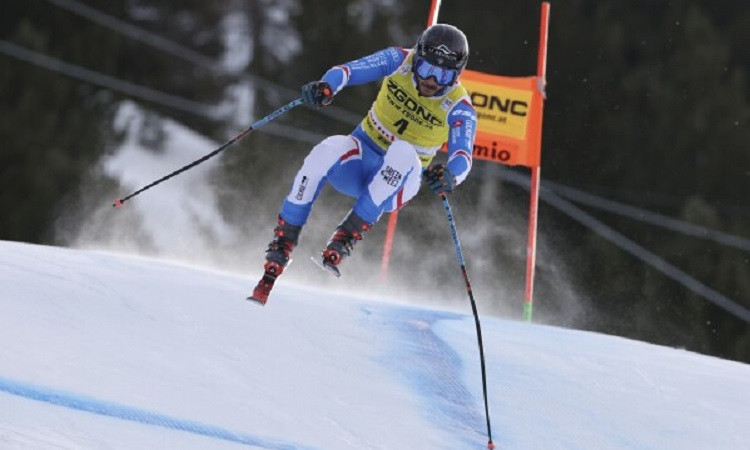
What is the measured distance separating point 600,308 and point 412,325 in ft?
27.8

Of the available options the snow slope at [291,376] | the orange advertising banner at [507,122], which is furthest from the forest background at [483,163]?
the snow slope at [291,376]

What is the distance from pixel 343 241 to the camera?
13.8 ft

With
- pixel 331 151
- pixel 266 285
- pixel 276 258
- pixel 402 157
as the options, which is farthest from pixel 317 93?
pixel 266 285

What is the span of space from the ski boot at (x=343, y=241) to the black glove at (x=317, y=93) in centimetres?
47

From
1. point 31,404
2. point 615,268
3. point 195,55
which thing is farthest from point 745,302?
point 31,404

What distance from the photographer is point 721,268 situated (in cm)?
1291

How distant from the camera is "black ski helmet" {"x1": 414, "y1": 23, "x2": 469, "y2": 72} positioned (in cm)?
419

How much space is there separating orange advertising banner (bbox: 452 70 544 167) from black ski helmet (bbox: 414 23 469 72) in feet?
8.33

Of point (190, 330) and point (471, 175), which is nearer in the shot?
point (190, 330)

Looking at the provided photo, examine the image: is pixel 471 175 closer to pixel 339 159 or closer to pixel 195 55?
pixel 195 55

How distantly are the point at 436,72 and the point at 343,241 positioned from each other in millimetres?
758

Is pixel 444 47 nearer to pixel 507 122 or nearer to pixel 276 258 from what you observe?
pixel 276 258

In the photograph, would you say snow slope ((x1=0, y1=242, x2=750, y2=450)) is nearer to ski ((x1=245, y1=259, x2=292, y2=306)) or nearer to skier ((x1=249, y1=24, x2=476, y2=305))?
ski ((x1=245, y1=259, x2=292, y2=306))

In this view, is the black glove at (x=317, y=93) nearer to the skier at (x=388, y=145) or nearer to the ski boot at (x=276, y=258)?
the skier at (x=388, y=145)
